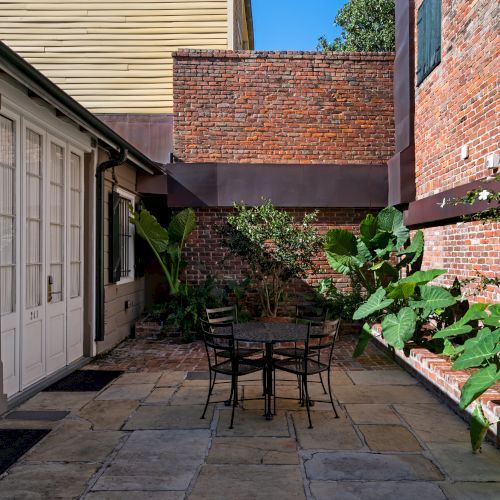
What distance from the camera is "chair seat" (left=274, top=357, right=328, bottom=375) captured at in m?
4.65

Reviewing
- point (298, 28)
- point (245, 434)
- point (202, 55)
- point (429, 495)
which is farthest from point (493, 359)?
point (298, 28)

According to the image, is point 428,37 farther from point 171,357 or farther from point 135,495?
point 135,495

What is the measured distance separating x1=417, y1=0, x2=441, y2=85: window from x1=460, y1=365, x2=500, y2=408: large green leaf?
483 centimetres

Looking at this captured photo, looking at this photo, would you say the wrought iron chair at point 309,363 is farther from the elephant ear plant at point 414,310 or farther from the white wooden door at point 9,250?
the white wooden door at point 9,250

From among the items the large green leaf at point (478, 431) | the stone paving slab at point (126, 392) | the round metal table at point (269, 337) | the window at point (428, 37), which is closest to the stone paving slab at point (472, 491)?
the large green leaf at point (478, 431)

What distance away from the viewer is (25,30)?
1041 cm

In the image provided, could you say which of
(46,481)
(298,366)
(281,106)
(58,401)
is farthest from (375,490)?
(281,106)

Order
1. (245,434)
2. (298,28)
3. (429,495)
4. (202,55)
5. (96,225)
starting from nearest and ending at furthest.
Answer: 1. (429,495)
2. (245,434)
3. (96,225)
4. (202,55)
5. (298,28)

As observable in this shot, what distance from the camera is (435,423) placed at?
4.48 m

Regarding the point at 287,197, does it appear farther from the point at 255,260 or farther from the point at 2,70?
the point at 2,70

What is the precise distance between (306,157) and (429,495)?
273 inches

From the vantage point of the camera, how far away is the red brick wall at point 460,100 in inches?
231

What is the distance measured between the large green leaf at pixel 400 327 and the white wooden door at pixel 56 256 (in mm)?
3675

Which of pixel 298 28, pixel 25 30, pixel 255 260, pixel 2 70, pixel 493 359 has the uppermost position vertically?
pixel 298 28
